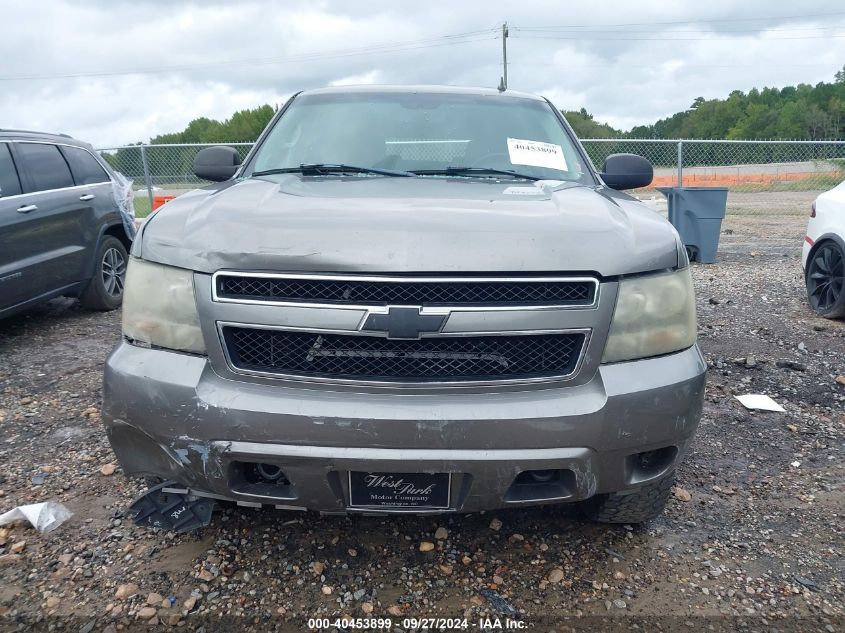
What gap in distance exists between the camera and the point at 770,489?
114 inches

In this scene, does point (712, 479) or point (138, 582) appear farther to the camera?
point (712, 479)

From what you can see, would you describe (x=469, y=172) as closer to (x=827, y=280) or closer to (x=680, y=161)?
(x=827, y=280)

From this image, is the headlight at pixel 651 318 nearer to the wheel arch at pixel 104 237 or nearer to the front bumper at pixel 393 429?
the front bumper at pixel 393 429

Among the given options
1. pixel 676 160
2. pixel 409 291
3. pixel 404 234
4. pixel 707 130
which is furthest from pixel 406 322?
pixel 707 130

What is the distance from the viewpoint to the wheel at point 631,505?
2297 mm

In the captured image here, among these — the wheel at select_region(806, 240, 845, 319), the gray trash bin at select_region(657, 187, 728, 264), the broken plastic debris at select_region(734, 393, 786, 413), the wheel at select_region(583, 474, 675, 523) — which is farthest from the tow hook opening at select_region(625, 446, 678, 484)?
the gray trash bin at select_region(657, 187, 728, 264)

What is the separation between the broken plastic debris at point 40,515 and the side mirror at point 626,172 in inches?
117

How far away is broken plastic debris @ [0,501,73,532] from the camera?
253cm

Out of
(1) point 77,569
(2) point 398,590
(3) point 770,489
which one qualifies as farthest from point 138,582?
(3) point 770,489

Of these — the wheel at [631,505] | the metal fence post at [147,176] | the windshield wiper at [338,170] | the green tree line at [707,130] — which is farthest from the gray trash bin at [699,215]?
the metal fence post at [147,176]

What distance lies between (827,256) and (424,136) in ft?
14.6

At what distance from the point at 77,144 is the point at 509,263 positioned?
19.0 ft

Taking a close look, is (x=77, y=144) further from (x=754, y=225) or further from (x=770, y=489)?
(x=754, y=225)

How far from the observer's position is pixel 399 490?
6.46 feet
